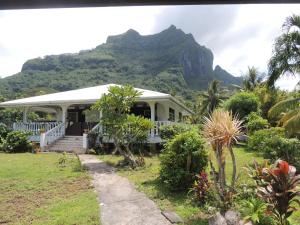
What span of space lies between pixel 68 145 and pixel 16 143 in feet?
10.0

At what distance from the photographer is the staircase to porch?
20845 mm

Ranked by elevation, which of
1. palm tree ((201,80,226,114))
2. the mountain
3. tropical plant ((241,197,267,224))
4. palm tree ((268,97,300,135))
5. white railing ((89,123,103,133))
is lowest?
tropical plant ((241,197,267,224))

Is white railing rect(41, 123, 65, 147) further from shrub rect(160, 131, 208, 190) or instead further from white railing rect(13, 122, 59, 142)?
shrub rect(160, 131, 208, 190)

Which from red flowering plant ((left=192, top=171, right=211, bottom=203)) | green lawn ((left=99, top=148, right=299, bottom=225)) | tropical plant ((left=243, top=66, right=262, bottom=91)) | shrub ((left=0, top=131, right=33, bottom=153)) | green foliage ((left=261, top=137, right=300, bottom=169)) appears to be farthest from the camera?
tropical plant ((left=243, top=66, right=262, bottom=91))

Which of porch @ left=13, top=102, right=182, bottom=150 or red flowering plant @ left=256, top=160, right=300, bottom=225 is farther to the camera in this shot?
porch @ left=13, top=102, right=182, bottom=150

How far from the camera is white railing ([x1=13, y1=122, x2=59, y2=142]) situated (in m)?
23.0

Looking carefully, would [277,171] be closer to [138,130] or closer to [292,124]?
[292,124]

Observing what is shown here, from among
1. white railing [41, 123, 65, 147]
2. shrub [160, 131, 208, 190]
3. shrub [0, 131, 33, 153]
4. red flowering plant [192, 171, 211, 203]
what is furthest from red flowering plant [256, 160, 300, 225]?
shrub [0, 131, 33, 153]

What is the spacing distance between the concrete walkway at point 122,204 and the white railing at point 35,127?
1149 centimetres

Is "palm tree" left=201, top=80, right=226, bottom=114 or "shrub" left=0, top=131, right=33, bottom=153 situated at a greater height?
"palm tree" left=201, top=80, right=226, bottom=114

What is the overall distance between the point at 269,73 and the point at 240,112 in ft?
38.2

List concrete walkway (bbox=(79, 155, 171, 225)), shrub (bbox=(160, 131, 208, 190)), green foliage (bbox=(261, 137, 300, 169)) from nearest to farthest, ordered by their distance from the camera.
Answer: concrete walkway (bbox=(79, 155, 171, 225)) → shrub (bbox=(160, 131, 208, 190)) → green foliage (bbox=(261, 137, 300, 169))

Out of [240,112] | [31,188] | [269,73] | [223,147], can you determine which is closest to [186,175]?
[223,147]

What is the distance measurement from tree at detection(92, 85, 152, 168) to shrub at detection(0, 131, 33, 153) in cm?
795
